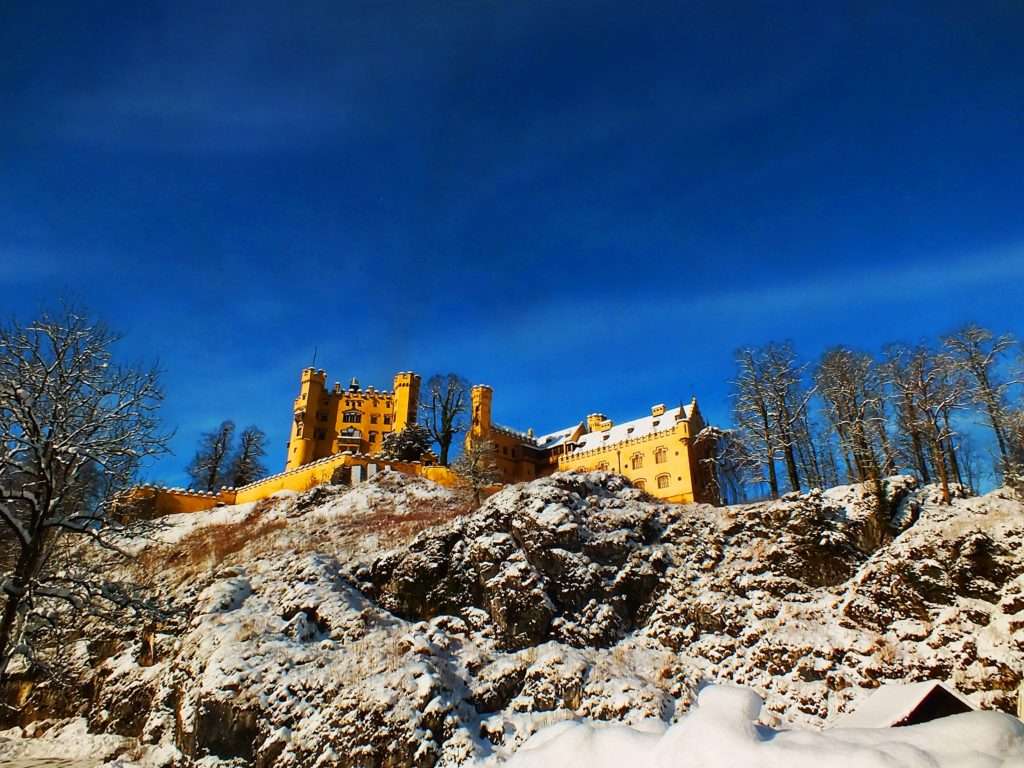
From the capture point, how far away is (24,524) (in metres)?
15.9

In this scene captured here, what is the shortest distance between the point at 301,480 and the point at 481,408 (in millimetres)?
25461

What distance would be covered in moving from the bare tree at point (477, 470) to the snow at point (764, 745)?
31.4m

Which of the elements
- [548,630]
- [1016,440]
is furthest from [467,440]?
[1016,440]

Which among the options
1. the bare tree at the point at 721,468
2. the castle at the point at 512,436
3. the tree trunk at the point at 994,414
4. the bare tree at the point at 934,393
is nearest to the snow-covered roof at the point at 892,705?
the bare tree at the point at 934,393

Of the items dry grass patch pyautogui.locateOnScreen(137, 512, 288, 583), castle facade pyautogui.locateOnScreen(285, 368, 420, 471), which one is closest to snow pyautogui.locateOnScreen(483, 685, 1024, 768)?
dry grass patch pyautogui.locateOnScreen(137, 512, 288, 583)

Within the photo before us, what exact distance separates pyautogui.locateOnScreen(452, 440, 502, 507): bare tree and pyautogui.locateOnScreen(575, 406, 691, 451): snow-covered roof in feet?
58.8

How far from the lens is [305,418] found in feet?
230

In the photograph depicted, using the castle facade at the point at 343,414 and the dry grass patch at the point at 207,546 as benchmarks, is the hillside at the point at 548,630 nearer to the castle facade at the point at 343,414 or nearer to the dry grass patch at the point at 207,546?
the dry grass patch at the point at 207,546

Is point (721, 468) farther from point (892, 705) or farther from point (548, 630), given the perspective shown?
point (892, 705)

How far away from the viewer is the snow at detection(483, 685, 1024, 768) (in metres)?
6.90

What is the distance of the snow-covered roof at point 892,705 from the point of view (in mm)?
9233

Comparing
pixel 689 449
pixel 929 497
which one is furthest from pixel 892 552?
pixel 689 449

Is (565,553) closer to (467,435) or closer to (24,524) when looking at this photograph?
(24,524)

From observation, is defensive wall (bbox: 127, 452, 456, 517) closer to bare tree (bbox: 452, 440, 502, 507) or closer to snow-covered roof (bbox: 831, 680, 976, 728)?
bare tree (bbox: 452, 440, 502, 507)
